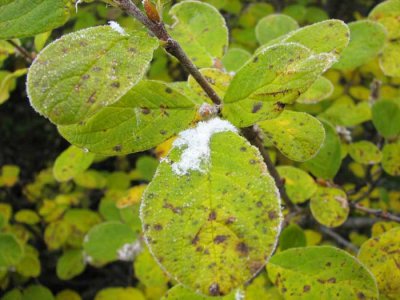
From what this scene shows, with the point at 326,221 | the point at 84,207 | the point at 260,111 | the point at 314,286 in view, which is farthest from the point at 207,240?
the point at 84,207

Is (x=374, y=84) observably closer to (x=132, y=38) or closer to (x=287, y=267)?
(x=287, y=267)

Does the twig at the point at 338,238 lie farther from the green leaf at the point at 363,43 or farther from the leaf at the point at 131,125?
the leaf at the point at 131,125

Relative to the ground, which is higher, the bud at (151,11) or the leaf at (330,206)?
the bud at (151,11)

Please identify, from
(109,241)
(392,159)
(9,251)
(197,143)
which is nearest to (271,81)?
(197,143)

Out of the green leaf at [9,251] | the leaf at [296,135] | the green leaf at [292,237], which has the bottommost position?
the green leaf at [9,251]

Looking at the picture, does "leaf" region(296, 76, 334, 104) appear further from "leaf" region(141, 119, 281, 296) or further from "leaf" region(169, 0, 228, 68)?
"leaf" region(141, 119, 281, 296)

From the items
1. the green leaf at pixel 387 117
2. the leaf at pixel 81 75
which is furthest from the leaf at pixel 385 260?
the leaf at pixel 81 75

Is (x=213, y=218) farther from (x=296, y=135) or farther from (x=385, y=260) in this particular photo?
(x=385, y=260)
